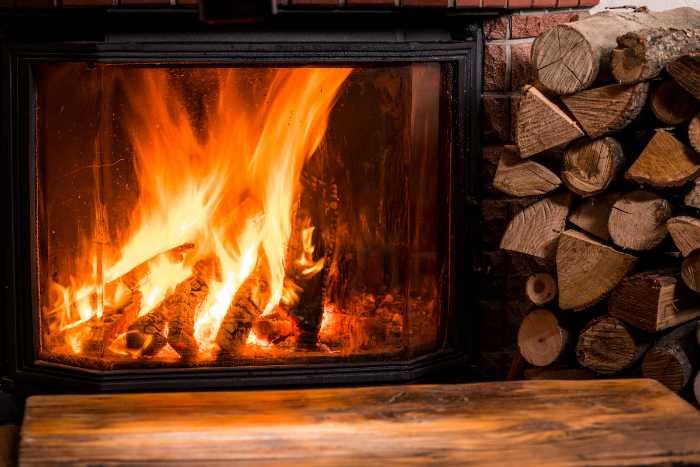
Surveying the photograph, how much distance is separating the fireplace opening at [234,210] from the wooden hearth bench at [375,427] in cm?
43

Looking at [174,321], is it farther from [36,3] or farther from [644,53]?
[644,53]

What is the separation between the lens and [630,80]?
1875 millimetres

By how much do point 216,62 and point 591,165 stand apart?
2.45 feet

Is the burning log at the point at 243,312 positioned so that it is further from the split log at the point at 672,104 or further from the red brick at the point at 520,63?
the split log at the point at 672,104

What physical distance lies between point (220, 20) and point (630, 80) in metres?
0.93

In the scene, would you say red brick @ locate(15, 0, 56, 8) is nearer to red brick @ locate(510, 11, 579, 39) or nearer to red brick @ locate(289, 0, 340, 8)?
red brick @ locate(289, 0, 340, 8)

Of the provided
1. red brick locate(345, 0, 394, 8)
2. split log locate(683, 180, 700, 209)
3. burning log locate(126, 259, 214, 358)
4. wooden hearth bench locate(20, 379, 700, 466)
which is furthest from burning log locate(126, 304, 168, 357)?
split log locate(683, 180, 700, 209)

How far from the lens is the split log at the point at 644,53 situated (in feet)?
6.08

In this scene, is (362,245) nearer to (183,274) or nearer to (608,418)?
(183,274)

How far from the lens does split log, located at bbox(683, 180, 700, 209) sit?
1.85 m

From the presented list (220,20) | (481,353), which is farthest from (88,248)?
(220,20)

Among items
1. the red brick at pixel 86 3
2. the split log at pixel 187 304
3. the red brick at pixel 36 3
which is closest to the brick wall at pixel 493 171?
the split log at pixel 187 304

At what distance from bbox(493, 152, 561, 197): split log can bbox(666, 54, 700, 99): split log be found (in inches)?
11.8

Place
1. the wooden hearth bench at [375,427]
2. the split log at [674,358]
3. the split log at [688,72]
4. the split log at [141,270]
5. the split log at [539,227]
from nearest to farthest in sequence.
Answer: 1. the wooden hearth bench at [375,427]
2. the split log at [688,72]
3. the split log at [674,358]
4. the split log at [539,227]
5. the split log at [141,270]
